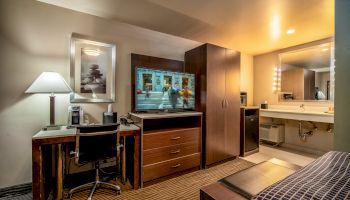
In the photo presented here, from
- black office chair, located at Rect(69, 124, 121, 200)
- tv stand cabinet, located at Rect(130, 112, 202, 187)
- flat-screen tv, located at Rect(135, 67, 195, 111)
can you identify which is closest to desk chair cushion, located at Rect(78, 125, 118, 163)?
black office chair, located at Rect(69, 124, 121, 200)

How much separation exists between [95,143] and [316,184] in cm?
186

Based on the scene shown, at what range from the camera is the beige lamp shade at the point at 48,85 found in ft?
5.87

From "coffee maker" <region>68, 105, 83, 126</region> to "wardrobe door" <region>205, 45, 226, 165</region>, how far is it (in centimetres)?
189

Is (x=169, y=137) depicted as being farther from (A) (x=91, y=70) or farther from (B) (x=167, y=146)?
(A) (x=91, y=70)

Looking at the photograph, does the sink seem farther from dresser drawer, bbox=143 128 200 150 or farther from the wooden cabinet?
dresser drawer, bbox=143 128 200 150

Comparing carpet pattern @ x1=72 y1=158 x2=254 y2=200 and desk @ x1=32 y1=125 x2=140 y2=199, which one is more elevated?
desk @ x1=32 y1=125 x2=140 y2=199

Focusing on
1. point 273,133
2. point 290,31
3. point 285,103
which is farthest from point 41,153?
point 285,103

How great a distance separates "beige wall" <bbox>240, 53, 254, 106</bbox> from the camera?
4.18m

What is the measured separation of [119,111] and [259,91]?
3.64 meters

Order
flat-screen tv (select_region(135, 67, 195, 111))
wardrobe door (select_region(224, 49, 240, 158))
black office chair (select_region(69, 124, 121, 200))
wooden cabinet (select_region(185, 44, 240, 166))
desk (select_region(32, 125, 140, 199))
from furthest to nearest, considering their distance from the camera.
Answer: wardrobe door (select_region(224, 49, 240, 158))
wooden cabinet (select_region(185, 44, 240, 166))
flat-screen tv (select_region(135, 67, 195, 111))
black office chair (select_region(69, 124, 121, 200))
desk (select_region(32, 125, 140, 199))

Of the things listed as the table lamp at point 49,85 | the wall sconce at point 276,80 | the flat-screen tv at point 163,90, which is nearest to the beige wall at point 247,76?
the wall sconce at point 276,80

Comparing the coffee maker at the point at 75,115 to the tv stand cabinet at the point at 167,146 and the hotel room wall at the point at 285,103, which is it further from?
the hotel room wall at the point at 285,103

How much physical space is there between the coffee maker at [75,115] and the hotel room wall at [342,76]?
308 cm

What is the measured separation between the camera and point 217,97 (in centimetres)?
278
